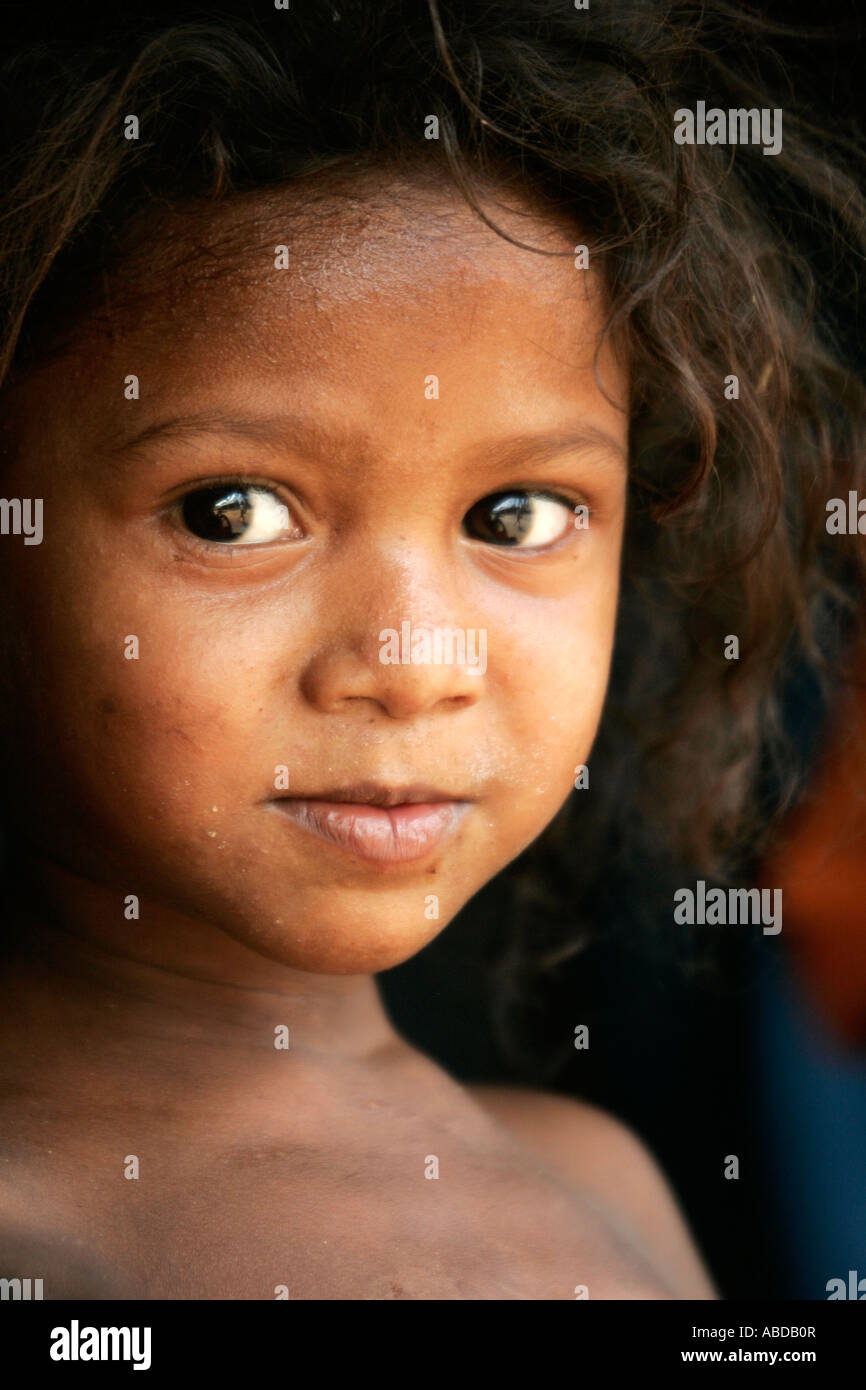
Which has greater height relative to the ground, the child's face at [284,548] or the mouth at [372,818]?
the child's face at [284,548]

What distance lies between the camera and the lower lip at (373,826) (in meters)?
0.96

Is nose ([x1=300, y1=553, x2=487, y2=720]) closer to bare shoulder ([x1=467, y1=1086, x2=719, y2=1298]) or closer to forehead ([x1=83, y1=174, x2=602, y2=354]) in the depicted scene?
forehead ([x1=83, y1=174, x2=602, y2=354])

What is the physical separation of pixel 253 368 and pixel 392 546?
5.5 inches

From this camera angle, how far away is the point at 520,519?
103 cm

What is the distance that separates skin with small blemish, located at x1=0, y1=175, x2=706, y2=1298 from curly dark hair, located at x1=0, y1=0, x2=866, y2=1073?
0.04 metres

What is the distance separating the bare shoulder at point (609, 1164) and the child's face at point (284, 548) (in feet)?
1.39

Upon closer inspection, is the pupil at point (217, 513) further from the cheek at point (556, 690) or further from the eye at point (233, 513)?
the cheek at point (556, 690)

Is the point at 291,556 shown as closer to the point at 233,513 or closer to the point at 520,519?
the point at 233,513

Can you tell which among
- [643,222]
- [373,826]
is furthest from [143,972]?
[643,222]

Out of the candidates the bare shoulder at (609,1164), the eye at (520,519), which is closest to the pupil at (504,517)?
the eye at (520,519)

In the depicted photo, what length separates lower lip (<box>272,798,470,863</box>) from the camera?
960mm
